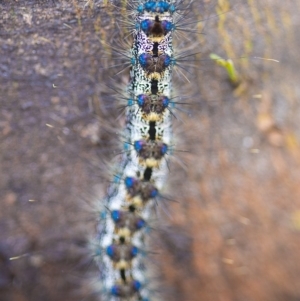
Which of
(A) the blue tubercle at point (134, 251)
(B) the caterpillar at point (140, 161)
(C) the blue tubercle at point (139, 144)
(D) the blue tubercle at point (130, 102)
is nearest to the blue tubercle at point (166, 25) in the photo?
(B) the caterpillar at point (140, 161)

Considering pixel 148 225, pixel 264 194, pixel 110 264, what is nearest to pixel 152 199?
pixel 148 225

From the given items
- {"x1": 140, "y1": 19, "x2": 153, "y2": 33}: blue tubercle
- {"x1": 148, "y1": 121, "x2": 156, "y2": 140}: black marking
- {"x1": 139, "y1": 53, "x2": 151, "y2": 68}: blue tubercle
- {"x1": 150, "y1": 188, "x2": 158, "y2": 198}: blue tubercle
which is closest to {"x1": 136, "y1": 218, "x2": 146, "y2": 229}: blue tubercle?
{"x1": 150, "y1": 188, "x2": 158, "y2": 198}: blue tubercle

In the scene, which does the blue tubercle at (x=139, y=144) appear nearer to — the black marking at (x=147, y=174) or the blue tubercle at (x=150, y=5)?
the black marking at (x=147, y=174)

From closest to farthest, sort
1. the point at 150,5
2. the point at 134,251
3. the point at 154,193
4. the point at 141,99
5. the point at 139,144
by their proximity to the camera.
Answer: the point at 150,5 → the point at 141,99 → the point at 139,144 → the point at 154,193 → the point at 134,251

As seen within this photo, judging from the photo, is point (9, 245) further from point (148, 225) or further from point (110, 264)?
point (148, 225)

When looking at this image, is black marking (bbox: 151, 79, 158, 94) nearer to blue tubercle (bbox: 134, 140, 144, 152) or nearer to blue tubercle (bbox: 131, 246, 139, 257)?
blue tubercle (bbox: 134, 140, 144, 152)

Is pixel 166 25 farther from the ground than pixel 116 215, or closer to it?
farther from the ground

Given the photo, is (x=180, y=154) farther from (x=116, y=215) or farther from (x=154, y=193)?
(x=116, y=215)

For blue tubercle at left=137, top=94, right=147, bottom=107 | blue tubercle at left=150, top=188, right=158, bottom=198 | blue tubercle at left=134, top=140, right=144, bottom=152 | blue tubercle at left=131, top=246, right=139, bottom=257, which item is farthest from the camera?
blue tubercle at left=131, top=246, right=139, bottom=257

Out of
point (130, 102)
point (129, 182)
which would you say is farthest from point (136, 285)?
point (130, 102)
